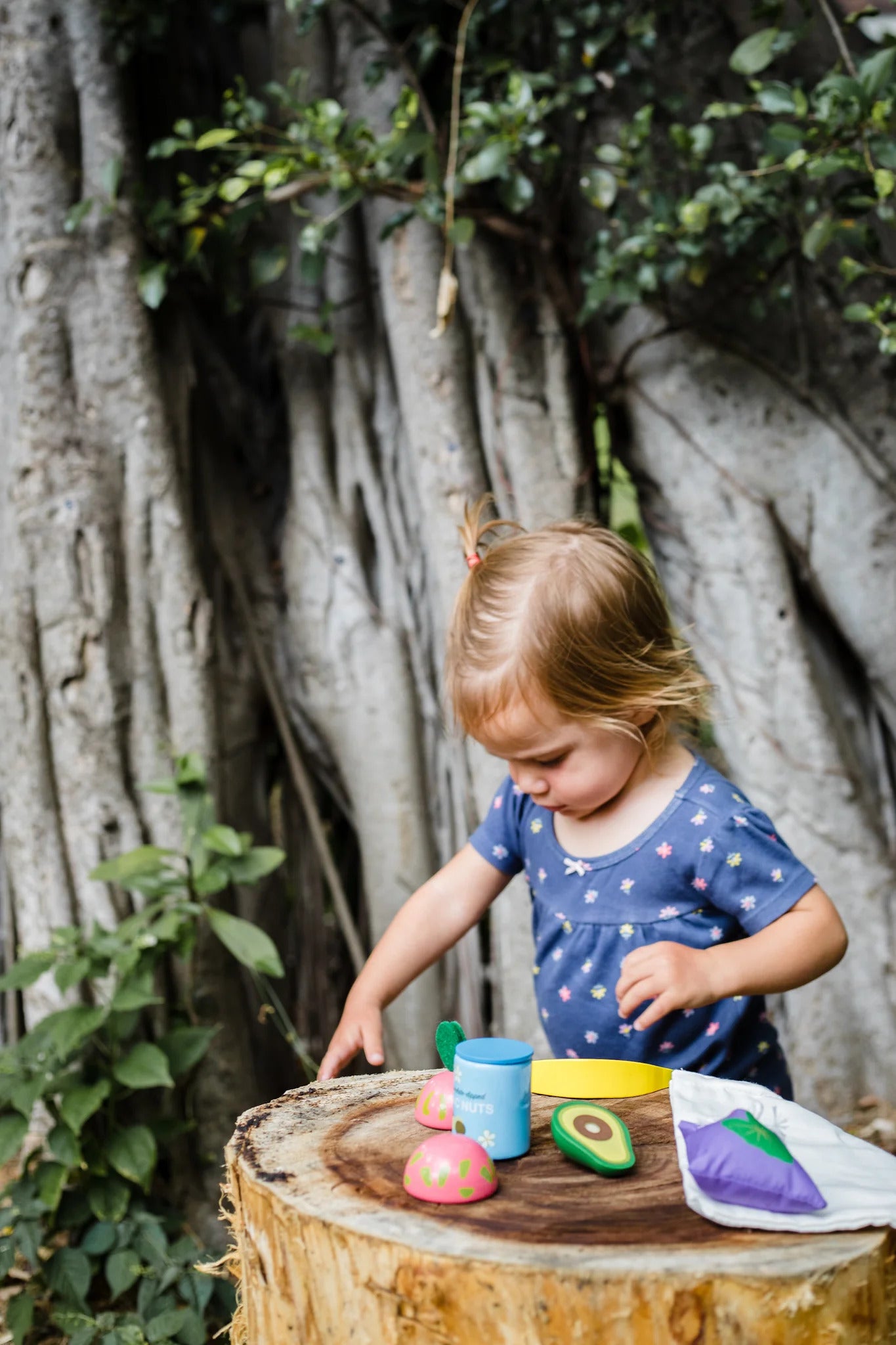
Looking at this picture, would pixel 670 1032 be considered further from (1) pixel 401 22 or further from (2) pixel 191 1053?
(1) pixel 401 22

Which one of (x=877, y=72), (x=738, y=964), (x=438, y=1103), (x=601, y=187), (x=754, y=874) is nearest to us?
(x=438, y=1103)

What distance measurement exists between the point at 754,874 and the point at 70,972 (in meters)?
1.14

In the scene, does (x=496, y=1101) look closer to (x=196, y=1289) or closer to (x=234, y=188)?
(x=196, y=1289)

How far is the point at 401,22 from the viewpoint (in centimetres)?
235

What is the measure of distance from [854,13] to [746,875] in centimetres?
145

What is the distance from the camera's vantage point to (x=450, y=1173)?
0.93 m

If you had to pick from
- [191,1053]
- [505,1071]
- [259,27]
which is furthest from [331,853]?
[259,27]

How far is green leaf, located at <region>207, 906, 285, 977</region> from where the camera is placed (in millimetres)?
1874

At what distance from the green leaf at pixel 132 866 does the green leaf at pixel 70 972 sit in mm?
150

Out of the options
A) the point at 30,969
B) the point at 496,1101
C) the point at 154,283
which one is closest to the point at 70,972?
the point at 30,969

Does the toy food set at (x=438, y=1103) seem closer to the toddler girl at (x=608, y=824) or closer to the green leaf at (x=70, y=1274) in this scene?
the toddler girl at (x=608, y=824)

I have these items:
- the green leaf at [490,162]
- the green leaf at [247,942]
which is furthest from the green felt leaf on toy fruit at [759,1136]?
the green leaf at [490,162]

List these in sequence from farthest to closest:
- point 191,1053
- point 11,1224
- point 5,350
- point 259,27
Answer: point 259,27 → point 5,350 → point 191,1053 → point 11,1224

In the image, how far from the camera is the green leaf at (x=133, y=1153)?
1799mm
